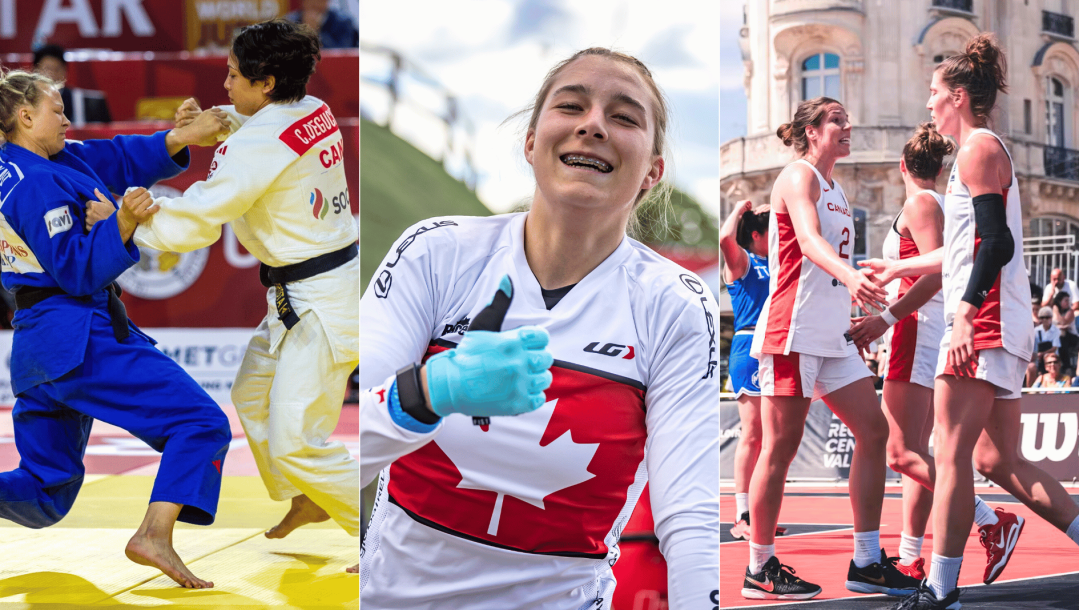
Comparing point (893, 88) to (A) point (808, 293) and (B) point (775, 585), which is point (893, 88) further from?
(B) point (775, 585)

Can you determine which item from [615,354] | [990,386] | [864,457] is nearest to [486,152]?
[615,354]

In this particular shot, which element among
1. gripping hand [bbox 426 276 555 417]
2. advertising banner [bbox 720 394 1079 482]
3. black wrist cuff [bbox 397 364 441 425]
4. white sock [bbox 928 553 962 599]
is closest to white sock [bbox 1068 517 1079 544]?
advertising banner [bbox 720 394 1079 482]

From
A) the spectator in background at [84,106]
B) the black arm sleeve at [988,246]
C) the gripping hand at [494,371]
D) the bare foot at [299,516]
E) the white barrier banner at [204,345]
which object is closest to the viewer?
the gripping hand at [494,371]

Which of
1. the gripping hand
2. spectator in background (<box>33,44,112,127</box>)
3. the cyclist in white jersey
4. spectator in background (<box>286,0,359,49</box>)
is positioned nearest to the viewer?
the gripping hand

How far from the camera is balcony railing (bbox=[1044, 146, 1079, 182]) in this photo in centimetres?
254

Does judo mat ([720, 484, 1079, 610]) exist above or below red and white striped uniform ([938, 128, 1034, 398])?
below

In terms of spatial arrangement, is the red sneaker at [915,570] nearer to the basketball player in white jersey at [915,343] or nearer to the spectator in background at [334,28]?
the basketball player in white jersey at [915,343]

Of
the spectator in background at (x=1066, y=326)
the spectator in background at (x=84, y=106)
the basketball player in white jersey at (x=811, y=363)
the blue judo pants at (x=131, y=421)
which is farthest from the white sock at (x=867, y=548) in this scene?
the spectator in background at (x=84, y=106)

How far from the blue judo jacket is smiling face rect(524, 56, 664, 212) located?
4.74ft

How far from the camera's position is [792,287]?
2531 millimetres

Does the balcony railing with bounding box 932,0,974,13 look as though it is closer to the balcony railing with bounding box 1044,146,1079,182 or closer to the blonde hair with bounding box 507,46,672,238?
the balcony railing with bounding box 1044,146,1079,182

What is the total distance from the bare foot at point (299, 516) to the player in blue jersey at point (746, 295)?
136cm

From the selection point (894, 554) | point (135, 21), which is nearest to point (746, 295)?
point (894, 554)

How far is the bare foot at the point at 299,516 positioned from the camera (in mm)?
2963
